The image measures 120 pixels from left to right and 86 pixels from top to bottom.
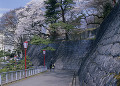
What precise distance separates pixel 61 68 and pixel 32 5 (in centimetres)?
1804

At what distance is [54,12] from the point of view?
29312 mm

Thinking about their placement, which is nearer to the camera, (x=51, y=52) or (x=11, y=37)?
(x=51, y=52)

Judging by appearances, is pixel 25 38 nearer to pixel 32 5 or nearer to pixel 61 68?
pixel 32 5

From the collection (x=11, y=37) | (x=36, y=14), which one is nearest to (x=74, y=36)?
(x=36, y=14)

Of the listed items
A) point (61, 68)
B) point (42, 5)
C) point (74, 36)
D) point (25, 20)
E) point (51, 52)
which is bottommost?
point (61, 68)

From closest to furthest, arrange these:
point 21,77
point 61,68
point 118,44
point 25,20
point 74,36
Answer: point 118,44, point 21,77, point 61,68, point 74,36, point 25,20

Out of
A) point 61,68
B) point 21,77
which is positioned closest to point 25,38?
point 61,68

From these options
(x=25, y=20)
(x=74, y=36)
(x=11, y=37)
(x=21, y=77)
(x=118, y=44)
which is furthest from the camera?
(x=11, y=37)

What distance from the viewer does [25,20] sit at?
32750 millimetres

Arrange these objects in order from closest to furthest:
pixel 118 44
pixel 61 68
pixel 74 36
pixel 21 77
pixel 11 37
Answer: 1. pixel 118 44
2. pixel 21 77
3. pixel 61 68
4. pixel 74 36
5. pixel 11 37

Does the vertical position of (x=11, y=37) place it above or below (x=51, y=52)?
above

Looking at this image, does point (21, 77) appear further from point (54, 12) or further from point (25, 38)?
point (25, 38)

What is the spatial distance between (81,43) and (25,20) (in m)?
14.7

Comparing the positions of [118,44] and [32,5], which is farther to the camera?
[32,5]
